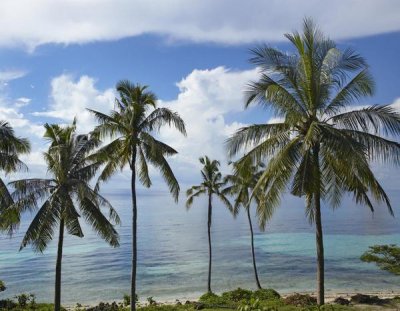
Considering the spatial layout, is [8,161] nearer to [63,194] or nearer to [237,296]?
[63,194]

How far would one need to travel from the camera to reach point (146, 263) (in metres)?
65.2

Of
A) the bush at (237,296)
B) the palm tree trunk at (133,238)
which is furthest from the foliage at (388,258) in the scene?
the palm tree trunk at (133,238)


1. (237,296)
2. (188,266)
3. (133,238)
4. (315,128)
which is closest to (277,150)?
(315,128)

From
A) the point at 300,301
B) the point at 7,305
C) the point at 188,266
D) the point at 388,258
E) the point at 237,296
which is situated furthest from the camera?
the point at 188,266

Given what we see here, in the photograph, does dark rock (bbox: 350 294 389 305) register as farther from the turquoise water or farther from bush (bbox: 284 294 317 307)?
the turquoise water

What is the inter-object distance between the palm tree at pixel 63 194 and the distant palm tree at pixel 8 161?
0.66 metres

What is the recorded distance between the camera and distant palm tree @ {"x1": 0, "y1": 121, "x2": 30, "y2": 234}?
18.5 m

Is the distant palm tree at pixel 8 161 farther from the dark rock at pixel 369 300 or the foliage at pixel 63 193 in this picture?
the dark rock at pixel 369 300

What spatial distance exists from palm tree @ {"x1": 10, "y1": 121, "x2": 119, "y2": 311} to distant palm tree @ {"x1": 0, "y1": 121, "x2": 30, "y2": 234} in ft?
2.16

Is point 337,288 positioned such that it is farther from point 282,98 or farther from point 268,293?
point 282,98

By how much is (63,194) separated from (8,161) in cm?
422

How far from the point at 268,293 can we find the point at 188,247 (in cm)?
5079

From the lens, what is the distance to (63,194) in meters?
19.1

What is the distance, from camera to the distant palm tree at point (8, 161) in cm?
1847
